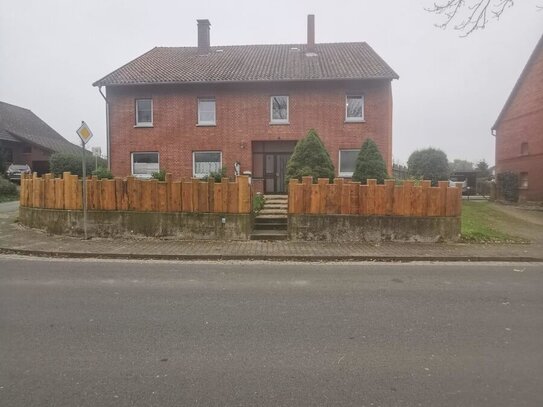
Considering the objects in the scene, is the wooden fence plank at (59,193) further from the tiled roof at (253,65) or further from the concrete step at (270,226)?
the tiled roof at (253,65)

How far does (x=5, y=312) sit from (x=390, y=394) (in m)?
4.75

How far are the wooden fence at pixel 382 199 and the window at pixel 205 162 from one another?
11.7 metres

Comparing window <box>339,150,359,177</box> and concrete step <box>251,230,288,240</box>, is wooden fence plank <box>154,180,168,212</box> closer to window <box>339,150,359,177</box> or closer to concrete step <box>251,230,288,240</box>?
concrete step <box>251,230,288,240</box>

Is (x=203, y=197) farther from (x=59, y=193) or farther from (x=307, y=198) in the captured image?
(x=59, y=193)

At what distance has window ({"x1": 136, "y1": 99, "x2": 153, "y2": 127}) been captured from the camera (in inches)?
912

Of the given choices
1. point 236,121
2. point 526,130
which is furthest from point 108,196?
point 526,130

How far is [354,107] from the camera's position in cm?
2233

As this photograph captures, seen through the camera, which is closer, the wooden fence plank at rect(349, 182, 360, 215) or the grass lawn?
the wooden fence plank at rect(349, 182, 360, 215)

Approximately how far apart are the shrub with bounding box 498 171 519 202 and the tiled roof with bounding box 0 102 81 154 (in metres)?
38.1

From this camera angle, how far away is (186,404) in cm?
327

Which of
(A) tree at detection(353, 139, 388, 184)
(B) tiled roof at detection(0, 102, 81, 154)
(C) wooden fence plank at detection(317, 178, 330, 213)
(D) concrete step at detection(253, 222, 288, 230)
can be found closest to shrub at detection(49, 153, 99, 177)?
(B) tiled roof at detection(0, 102, 81, 154)

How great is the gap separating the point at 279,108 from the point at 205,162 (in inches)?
189

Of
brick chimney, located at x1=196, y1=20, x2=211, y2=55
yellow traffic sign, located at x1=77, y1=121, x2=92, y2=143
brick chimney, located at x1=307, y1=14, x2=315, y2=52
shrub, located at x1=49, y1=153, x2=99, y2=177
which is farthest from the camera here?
shrub, located at x1=49, y1=153, x2=99, y2=177

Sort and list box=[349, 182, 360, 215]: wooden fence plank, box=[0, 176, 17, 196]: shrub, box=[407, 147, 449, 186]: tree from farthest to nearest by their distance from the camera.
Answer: box=[407, 147, 449, 186]: tree, box=[0, 176, 17, 196]: shrub, box=[349, 182, 360, 215]: wooden fence plank
